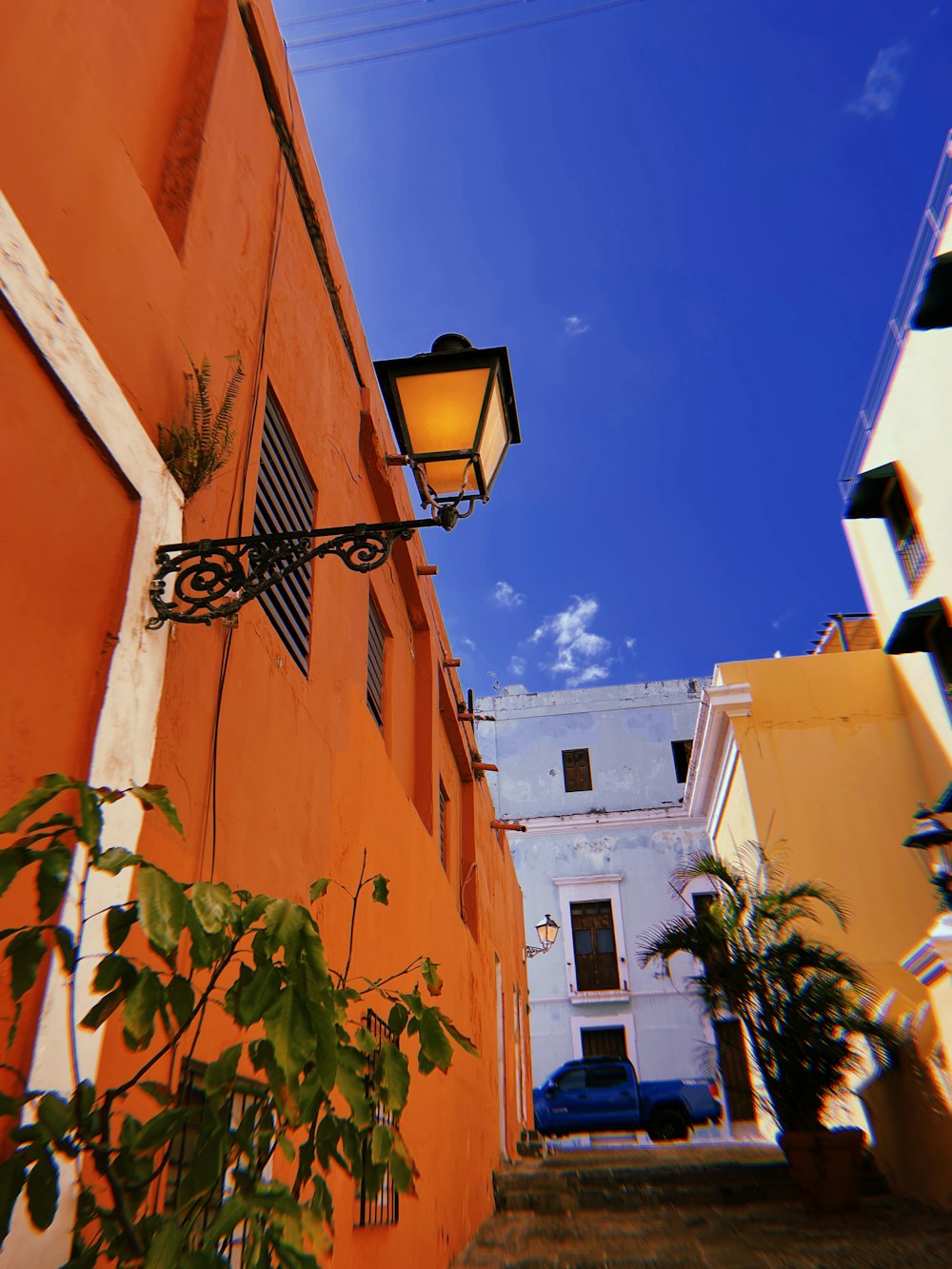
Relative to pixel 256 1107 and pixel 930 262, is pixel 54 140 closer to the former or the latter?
pixel 256 1107

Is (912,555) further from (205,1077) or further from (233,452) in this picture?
(205,1077)

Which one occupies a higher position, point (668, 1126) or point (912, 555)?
point (912, 555)

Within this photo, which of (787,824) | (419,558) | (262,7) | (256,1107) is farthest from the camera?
(787,824)

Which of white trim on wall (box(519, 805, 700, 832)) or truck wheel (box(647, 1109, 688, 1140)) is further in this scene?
white trim on wall (box(519, 805, 700, 832))

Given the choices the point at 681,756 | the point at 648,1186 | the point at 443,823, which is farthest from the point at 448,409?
the point at 681,756

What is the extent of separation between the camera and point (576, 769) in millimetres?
23562

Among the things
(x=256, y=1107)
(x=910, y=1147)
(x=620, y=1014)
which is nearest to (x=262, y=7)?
(x=256, y=1107)

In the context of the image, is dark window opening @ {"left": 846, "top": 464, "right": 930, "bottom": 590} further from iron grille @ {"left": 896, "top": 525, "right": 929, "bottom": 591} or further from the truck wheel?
the truck wheel

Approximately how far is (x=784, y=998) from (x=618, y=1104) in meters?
8.09

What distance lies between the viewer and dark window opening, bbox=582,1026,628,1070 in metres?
20.3

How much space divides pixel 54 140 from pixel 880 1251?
24.7 feet

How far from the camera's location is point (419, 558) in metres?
7.85

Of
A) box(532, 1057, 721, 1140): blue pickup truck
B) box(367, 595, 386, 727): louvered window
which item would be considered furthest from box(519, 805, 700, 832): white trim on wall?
box(367, 595, 386, 727): louvered window

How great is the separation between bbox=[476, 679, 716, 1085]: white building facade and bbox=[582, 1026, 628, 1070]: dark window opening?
0.07 feet
